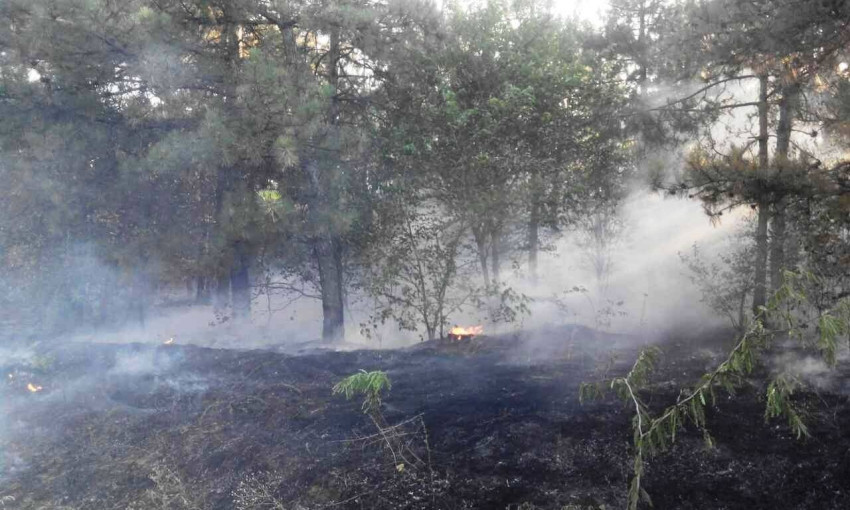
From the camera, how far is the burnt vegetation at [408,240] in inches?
220

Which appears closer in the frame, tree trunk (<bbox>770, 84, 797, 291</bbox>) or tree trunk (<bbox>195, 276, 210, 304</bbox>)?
tree trunk (<bbox>770, 84, 797, 291</bbox>)

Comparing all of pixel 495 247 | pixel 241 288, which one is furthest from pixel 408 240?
pixel 241 288

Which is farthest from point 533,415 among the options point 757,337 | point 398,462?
point 757,337

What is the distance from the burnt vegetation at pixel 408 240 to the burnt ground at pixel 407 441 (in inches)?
1.7

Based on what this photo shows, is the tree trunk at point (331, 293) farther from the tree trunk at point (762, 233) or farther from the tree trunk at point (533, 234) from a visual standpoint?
the tree trunk at point (762, 233)

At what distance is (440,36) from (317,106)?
3.23 meters

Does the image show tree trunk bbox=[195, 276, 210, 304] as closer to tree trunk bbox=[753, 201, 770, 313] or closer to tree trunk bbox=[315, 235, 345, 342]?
tree trunk bbox=[315, 235, 345, 342]

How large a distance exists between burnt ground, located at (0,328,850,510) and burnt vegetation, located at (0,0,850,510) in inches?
1.7

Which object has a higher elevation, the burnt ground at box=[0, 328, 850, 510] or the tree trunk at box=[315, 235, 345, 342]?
the tree trunk at box=[315, 235, 345, 342]

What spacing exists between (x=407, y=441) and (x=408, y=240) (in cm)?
574

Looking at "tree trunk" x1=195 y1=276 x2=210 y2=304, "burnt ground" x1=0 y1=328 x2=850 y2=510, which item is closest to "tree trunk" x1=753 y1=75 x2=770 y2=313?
"burnt ground" x1=0 y1=328 x2=850 y2=510

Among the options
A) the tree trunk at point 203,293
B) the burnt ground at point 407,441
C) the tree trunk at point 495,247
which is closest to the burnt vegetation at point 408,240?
the burnt ground at point 407,441

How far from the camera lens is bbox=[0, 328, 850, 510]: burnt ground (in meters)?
4.90

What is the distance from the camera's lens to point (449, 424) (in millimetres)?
6547
